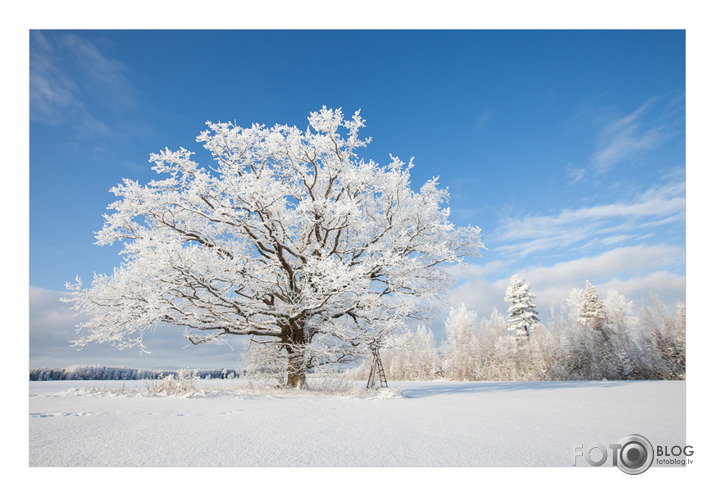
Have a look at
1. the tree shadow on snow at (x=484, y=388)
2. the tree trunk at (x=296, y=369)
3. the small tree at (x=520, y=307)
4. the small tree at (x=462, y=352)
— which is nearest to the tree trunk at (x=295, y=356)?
the tree trunk at (x=296, y=369)

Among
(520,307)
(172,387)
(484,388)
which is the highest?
(172,387)

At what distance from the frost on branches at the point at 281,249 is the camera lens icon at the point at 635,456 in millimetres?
6453

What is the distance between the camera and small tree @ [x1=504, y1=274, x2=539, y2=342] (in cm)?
3322

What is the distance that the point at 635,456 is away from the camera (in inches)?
131

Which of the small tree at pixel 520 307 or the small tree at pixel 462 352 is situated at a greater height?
the small tree at pixel 520 307

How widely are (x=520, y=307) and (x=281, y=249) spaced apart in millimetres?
30159

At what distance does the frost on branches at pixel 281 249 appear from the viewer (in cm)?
979

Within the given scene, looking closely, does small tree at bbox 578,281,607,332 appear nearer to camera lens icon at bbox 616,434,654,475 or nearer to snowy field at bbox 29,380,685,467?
snowy field at bbox 29,380,685,467

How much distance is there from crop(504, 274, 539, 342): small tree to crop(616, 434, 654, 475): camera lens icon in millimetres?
32300

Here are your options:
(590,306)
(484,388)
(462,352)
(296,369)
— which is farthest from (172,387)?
(590,306)

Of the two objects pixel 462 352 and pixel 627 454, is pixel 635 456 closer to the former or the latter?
pixel 627 454

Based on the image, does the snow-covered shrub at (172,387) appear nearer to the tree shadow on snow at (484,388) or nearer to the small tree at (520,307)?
the tree shadow on snow at (484,388)

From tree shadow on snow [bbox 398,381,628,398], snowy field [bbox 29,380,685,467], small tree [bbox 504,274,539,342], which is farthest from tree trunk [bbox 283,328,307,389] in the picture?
small tree [bbox 504,274,539,342]
